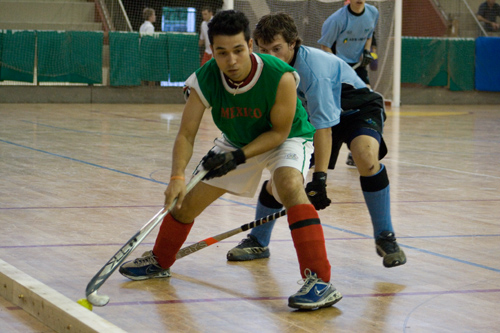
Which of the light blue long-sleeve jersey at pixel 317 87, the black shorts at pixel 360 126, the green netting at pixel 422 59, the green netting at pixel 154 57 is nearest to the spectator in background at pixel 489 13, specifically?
the green netting at pixel 422 59

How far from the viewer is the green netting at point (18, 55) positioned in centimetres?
1516

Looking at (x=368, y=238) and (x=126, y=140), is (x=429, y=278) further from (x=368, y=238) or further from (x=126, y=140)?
(x=126, y=140)

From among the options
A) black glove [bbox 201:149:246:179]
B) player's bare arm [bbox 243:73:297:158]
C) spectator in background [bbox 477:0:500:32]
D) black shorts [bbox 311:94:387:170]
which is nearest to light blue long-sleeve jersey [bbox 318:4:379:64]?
black shorts [bbox 311:94:387:170]

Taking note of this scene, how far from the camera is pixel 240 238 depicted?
4434 millimetres

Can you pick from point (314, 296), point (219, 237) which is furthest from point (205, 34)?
point (314, 296)

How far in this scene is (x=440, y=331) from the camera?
9.32 ft

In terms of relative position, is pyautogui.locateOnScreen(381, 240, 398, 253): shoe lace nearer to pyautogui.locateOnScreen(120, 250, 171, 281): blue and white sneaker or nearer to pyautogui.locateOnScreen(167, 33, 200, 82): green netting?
pyautogui.locateOnScreen(120, 250, 171, 281): blue and white sneaker

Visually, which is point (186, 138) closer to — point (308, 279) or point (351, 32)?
point (308, 279)

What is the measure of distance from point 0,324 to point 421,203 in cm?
333

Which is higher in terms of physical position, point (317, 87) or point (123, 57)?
point (317, 87)

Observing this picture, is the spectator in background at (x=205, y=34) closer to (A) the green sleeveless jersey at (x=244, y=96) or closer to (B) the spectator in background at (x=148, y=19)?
(B) the spectator in background at (x=148, y=19)

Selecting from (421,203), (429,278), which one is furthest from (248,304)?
(421,203)

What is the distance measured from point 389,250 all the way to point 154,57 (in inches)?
504

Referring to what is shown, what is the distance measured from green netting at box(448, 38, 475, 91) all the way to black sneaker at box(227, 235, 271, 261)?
46.2 feet
